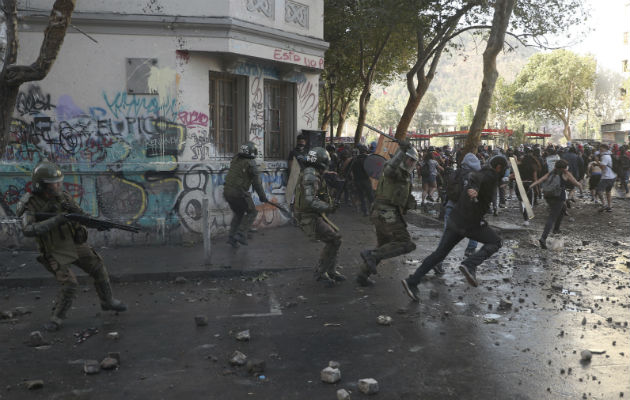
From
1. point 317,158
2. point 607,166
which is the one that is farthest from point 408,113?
point 317,158

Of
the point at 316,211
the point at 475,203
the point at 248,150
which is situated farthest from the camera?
the point at 248,150

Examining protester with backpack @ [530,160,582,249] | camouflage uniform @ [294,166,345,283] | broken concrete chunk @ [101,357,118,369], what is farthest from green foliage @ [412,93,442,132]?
broken concrete chunk @ [101,357,118,369]

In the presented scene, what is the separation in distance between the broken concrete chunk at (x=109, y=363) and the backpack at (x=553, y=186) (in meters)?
8.05

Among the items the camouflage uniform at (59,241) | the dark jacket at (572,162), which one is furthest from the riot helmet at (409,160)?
the dark jacket at (572,162)

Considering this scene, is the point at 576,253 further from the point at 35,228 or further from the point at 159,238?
the point at 35,228

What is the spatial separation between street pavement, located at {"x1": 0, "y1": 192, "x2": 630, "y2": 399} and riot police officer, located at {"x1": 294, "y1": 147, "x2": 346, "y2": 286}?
1.51 feet

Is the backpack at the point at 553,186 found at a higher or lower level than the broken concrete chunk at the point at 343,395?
higher

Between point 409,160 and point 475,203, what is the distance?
896 mm

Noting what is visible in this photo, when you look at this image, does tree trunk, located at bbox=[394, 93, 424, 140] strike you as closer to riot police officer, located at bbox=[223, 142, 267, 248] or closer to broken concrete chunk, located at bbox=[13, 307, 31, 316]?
riot police officer, located at bbox=[223, 142, 267, 248]

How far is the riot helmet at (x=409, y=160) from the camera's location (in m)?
6.69

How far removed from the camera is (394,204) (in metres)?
6.79

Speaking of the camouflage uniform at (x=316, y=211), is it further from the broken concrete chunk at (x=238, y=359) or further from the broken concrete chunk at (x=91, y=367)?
the broken concrete chunk at (x=91, y=367)

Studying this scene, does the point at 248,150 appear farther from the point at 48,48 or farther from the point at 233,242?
the point at 48,48

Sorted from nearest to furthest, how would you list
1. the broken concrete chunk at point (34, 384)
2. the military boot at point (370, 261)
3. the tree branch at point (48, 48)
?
the broken concrete chunk at point (34, 384) < the military boot at point (370, 261) < the tree branch at point (48, 48)
